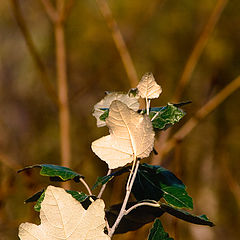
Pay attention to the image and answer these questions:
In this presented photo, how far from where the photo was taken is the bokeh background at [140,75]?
9.86 feet

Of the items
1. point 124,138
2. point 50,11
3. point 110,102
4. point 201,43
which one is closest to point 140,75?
point 201,43

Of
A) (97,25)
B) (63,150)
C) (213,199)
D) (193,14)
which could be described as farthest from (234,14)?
(63,150)

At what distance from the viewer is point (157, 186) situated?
0.47 m

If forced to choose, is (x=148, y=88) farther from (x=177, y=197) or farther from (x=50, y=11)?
(x=50, y=11)

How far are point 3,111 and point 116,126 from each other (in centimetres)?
297

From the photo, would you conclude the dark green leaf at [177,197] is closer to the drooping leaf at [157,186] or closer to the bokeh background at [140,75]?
the drooping leaf at [157,186]

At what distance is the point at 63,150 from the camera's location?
4.37 feet

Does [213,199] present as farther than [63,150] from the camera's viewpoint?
Yes

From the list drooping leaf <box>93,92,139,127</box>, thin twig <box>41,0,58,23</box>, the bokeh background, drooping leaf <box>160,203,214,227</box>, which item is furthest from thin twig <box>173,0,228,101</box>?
the bokeh background

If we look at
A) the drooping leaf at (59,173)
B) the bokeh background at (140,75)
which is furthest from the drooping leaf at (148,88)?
the bokeh background at (140,75)

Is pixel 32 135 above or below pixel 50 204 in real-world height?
above

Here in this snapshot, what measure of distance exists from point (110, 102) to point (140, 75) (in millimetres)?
2631

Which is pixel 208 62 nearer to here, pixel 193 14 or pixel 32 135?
pixel 193 14

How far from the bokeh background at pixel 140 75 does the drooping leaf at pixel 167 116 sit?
7.84ft
